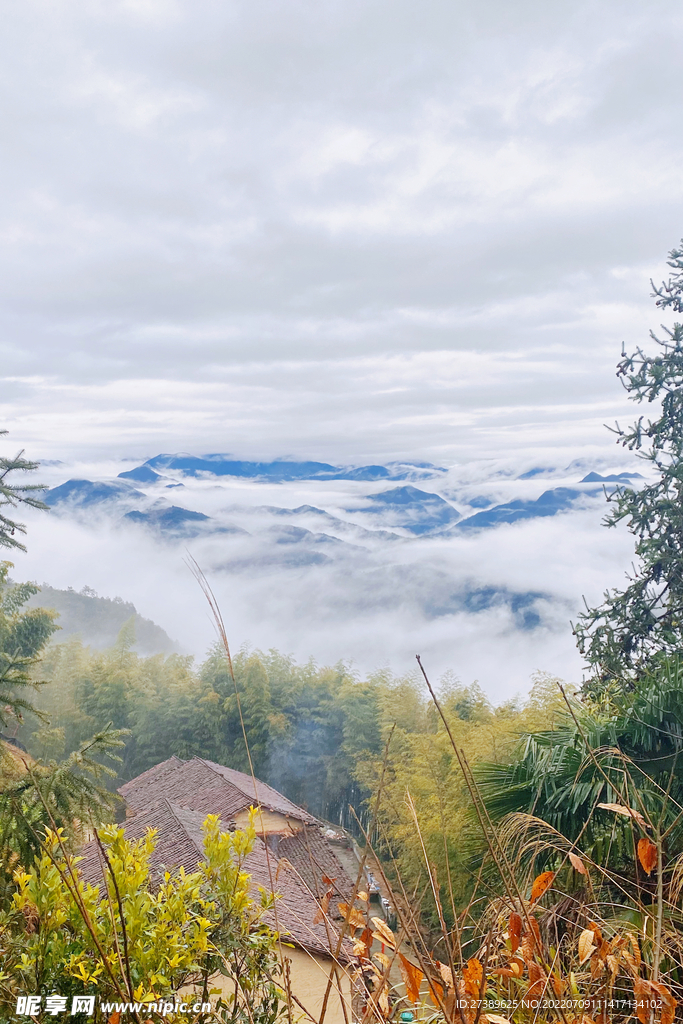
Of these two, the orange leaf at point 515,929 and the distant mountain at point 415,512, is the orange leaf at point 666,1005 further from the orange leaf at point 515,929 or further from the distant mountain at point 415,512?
the distant mountain at point 415,512

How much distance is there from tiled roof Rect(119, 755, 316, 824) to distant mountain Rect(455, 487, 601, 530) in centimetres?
2335

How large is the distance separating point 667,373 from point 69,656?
894 inches

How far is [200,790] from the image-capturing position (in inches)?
562

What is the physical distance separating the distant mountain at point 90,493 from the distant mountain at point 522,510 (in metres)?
27.8

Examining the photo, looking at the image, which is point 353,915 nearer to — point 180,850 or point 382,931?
point 382,931

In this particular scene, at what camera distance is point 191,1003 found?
120cm

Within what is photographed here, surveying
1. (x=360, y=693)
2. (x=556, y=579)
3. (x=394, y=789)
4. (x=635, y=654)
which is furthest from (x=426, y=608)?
(x=635, y=654)

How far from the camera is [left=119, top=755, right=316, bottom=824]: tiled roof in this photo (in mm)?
12966

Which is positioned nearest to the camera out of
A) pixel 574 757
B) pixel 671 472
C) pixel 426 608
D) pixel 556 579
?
pixel 574 757

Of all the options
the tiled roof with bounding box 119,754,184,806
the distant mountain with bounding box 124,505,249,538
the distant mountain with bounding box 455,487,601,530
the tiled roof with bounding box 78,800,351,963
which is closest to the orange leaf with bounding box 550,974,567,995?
the tiled roof with bounding box 78,800,351,963

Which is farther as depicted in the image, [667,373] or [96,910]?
[667,373]

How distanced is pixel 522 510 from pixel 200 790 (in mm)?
38184

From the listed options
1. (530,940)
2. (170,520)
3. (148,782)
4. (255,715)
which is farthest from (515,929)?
(170,520)

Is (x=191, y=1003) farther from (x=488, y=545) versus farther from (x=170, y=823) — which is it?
(x=488, y=545)
